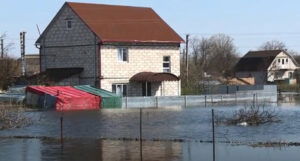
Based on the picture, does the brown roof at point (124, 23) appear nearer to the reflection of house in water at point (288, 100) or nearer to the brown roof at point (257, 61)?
the reflection of house in water at point (288, 100)

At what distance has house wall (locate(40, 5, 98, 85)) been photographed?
200ft

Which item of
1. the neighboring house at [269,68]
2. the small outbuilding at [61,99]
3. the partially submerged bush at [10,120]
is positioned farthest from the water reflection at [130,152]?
the neighboring house at [269,68]

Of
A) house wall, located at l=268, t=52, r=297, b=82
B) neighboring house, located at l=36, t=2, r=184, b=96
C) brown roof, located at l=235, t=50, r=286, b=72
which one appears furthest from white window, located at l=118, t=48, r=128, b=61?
house wall, located at l=268, t=52, r=297, b=82

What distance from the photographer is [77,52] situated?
62.2 m

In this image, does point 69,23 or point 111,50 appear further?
point 69,23

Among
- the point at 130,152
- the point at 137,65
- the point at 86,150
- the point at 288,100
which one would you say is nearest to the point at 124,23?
the point at 137,65

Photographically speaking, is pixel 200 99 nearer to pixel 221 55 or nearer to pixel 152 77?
pixel 152 77

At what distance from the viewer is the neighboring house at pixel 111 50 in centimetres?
6091

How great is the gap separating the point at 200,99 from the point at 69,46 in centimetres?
1364

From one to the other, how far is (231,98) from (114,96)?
54.3ft

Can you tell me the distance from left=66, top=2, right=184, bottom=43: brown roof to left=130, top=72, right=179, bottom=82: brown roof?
339 cm

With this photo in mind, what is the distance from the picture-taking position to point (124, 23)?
64.8m

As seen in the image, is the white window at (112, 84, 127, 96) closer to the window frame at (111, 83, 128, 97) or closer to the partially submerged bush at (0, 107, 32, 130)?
the window frame at (111, 83, 128, 97)

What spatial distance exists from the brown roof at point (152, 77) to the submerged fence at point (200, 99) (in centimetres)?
284
